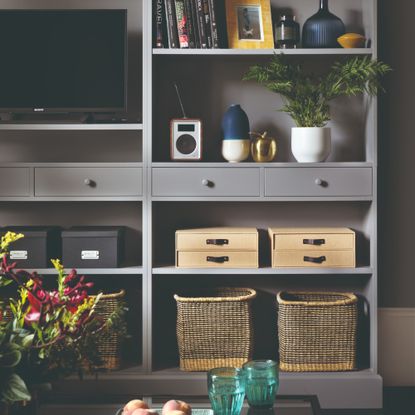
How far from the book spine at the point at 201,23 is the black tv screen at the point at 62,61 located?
1.14 ft

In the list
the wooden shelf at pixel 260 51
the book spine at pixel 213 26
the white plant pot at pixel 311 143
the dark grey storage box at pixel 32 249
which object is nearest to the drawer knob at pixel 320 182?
the white plant pot at pixel 311 143

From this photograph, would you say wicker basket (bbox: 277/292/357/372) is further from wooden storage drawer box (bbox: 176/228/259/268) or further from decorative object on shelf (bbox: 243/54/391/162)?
decorative object on shelf (bbox: 243/54/391/162)

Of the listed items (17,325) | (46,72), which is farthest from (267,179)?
(17,325)

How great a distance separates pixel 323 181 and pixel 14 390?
6.48ft

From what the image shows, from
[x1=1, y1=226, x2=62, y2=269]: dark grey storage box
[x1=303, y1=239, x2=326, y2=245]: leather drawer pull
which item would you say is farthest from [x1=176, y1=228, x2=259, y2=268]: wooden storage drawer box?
[x1=1, y1=226, x2=62, y2=269]: dark grey storage box

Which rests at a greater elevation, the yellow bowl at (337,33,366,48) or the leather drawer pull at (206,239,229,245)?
the yellow bowl at (337,33,366,48)

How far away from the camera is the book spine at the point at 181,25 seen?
117 inches

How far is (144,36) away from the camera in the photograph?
297 cm

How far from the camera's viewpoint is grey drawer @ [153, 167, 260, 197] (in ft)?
9.71

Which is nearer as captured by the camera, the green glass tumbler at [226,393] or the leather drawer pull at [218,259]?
the green glass tumbler at [226,393]

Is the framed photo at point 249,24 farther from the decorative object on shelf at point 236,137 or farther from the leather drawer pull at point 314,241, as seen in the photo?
the leather drawer pull at point 314,241

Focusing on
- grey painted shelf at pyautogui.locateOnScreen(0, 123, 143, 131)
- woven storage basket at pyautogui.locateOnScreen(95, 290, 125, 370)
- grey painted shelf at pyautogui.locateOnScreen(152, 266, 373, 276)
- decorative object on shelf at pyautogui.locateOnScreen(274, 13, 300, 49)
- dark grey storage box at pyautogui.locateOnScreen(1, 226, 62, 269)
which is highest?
decorative object on shelf at pyautogui.locateOnScreen(274, 13, 300, 49)

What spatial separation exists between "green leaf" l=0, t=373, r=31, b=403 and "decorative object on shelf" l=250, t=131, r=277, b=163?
6.50 feet

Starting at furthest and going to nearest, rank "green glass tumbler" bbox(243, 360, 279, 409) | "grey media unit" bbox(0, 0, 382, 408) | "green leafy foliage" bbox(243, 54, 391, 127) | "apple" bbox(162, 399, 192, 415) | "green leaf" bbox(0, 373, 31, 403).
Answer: "grey media unit" bbox(0, 0, 382, 408) < "green leafy foliage" bbox(243, 54, 391, 127) < "green glass tumbler" bbox(243, 360, 279, 409) < "apple" bbox(162, 399, 192, 415) < "green leaf" bbox(0, 373, 31, 403)
